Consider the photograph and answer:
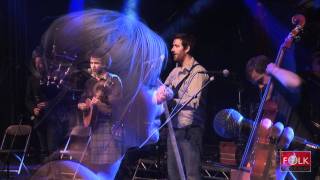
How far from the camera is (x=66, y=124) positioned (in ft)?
21.7

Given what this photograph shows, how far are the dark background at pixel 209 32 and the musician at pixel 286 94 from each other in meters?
1.14

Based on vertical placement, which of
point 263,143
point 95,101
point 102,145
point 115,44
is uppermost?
point 115,44

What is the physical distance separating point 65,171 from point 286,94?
1851 millimetres

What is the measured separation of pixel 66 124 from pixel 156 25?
2.04 meters

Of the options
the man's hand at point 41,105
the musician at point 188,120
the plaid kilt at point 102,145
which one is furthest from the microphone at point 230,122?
the man's hand at point 41,105

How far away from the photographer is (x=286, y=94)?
3.98 metres

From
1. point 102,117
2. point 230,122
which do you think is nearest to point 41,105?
point 102,117

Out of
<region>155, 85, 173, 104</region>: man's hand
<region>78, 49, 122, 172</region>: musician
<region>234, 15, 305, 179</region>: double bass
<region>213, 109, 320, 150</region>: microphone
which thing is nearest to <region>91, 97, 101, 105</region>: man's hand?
<region>78, 49, 122, 172</region>: musician

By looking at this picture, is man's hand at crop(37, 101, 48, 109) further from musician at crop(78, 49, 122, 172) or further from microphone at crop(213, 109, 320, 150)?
microphone at crop(213, 109, 320, 150)

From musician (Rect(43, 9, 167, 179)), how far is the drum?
1.74ft

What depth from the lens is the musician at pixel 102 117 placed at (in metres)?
4.18

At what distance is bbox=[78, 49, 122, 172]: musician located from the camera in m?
4.18

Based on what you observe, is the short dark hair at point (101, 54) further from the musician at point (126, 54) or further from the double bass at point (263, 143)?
the double bass at point (263, 143)

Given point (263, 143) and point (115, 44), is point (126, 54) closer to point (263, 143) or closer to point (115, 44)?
point (115, 44)
